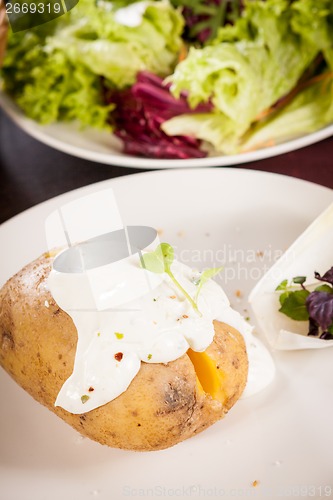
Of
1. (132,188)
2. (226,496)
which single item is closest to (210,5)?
(132,188)

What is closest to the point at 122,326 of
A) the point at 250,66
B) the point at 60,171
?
the point at 60,171

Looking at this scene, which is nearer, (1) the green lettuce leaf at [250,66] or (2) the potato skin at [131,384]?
(2) the potato skin at [131,384]

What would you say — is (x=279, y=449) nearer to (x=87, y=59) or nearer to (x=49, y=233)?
(x=49, y=233)

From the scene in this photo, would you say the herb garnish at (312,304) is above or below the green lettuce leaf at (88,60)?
below

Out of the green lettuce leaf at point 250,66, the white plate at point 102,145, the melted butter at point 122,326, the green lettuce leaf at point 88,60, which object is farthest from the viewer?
the green lettuce leaf at point 88,60

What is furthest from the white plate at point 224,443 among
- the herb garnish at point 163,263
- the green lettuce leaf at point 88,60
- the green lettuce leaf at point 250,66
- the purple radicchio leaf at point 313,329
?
the green lettuce leaf at point 88,60

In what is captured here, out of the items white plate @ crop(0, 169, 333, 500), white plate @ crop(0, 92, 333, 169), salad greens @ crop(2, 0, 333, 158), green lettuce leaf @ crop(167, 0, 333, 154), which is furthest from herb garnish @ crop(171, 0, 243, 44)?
white plate @ crop(0, 169, 333, 500)

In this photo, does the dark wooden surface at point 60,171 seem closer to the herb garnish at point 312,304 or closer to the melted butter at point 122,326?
the herb garnish at point 312,304
